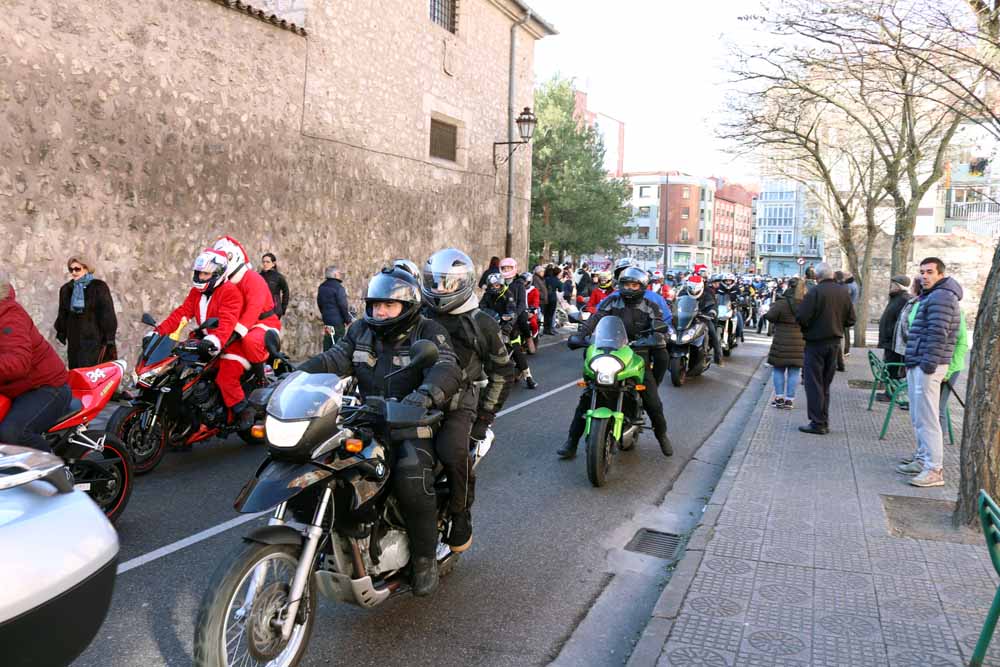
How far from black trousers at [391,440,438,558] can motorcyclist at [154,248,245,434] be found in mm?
3740

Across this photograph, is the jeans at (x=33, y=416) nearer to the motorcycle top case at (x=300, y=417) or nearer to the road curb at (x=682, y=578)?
the motorcycle top case at (x=300, y=417)

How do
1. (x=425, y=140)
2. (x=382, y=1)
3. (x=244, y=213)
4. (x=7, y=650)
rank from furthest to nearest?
(x=425, y=140), (x=382, y=1), (x=244, y=213), (x=7, y=650)

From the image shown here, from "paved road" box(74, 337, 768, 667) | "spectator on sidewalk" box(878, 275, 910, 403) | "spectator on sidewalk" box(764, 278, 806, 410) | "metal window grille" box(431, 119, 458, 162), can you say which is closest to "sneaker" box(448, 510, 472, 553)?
"paved road" box(74, 337, 768, 667)

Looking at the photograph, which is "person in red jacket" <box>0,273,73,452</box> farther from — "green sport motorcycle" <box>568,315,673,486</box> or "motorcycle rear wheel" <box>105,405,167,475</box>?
"green sport motorcycle" <box>568,315,673,486</box>

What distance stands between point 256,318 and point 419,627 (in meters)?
4.09

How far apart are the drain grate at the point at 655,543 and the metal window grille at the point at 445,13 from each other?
627 inches

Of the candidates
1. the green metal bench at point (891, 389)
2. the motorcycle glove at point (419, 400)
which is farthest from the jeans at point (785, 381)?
the motorcycle glove at point (419, 400)

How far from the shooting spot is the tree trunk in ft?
16.8

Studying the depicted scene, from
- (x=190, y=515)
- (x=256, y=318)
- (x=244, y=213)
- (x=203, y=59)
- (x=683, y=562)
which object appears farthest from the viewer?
(x=244, y=213)

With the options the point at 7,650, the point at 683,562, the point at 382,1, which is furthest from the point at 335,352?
the point at 382,1

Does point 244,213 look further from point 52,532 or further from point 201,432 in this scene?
point 52,532

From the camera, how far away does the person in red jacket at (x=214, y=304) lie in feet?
22.7

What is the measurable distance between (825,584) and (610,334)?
113 inches

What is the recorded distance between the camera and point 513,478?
6.71 metres
